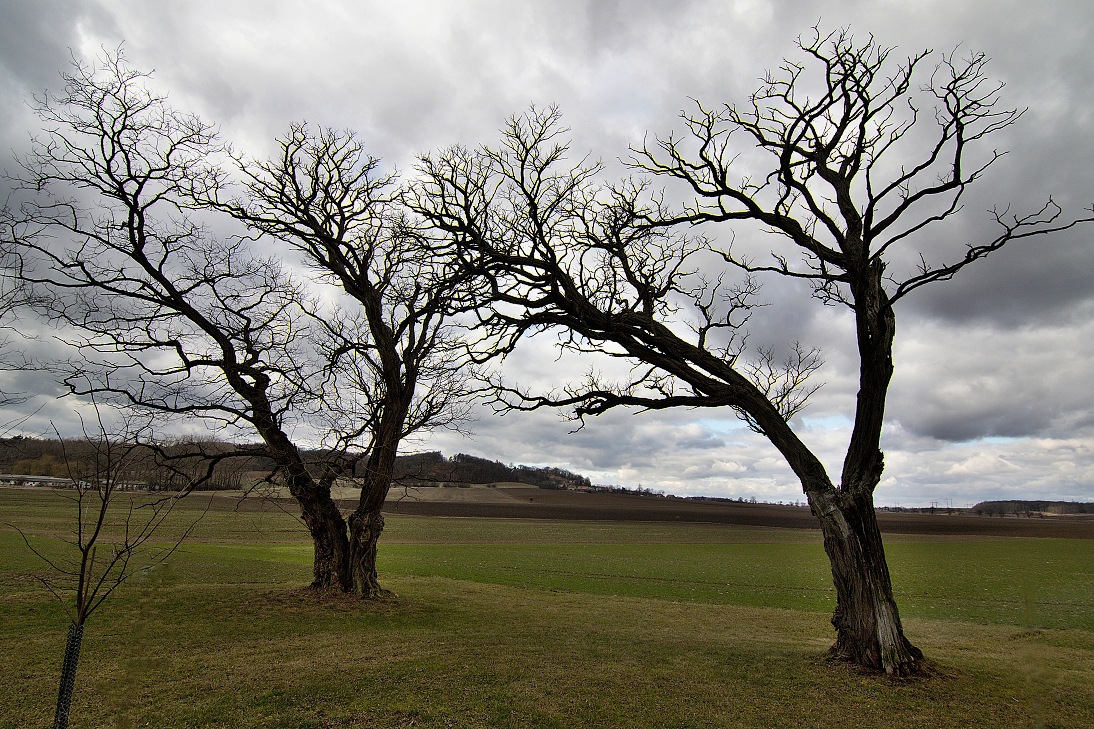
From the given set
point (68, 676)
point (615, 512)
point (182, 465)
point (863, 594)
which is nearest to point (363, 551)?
point (182, 465)

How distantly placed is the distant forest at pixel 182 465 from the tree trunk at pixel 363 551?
1258 mm

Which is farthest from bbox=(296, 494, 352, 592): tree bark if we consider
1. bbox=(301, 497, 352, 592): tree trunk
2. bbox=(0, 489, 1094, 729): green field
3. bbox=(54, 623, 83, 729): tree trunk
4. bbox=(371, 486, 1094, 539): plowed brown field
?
bbox=(371, 486, 1094, 539): plowed brown field

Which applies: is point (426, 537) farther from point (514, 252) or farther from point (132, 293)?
point (514, 252)

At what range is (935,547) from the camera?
6750 cm

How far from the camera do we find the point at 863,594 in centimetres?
962

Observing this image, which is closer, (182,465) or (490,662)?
(490,662)

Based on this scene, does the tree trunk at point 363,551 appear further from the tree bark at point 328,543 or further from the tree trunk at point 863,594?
the tree trunk at point 863,594

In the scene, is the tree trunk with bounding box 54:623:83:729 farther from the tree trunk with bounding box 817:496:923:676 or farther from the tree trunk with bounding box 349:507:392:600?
the tree trunk with bounding box 349:507:392:600

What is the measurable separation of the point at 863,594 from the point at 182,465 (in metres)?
15.4

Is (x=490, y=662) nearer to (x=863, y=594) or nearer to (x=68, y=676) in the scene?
(x=863, y=594)

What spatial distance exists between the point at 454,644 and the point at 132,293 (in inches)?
457

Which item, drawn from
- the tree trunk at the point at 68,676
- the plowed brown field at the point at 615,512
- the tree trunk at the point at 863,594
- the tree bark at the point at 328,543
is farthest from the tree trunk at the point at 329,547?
the plowed brown field at the point at 615,512

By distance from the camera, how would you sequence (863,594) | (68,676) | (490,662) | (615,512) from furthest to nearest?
(615,512)
(490,662)
(863,594)
(68,676)

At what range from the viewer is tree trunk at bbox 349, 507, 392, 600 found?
17.3m
